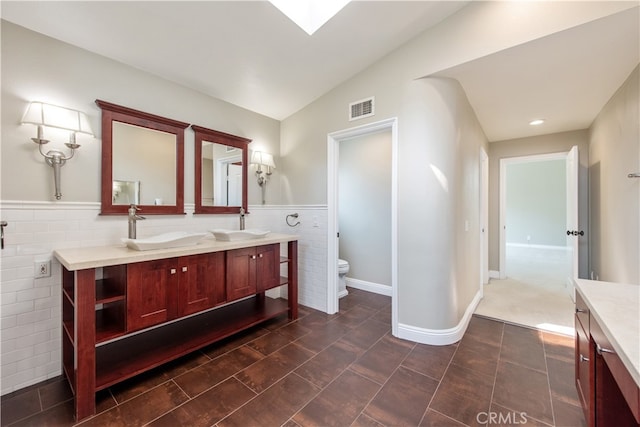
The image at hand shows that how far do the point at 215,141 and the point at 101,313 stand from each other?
72.7 inches

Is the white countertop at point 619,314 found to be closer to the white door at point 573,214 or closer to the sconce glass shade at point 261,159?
the white door at point 573,214

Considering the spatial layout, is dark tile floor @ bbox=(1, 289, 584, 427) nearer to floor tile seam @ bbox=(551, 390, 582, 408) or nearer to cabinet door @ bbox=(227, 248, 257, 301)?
floor tile seam @ bbox=(551, 390, 582, 408)

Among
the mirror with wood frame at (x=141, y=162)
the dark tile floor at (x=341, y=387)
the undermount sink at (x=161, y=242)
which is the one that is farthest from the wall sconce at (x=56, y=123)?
the dark tile floor at (x=341, y=387)

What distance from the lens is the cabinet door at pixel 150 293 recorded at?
5.81 ft

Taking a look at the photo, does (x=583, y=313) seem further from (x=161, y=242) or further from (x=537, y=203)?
(x=537, y=203)

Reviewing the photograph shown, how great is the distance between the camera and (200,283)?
213 centimetres

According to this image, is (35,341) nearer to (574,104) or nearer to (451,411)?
(451,411)

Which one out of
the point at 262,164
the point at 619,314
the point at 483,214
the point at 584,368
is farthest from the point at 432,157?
the point at 483,214

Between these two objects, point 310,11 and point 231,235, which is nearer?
point 310,11

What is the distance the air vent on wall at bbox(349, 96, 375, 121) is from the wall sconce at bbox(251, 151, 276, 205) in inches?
44.7

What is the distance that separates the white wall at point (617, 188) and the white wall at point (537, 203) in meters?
4.73

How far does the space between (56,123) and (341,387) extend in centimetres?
271

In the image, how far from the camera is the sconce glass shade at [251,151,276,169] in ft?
10.6

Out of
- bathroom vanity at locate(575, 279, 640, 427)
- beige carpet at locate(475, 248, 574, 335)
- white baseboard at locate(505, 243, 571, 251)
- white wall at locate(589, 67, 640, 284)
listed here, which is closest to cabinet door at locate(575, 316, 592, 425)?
bathroom vanity at locate(575, 279, 640, 427)
